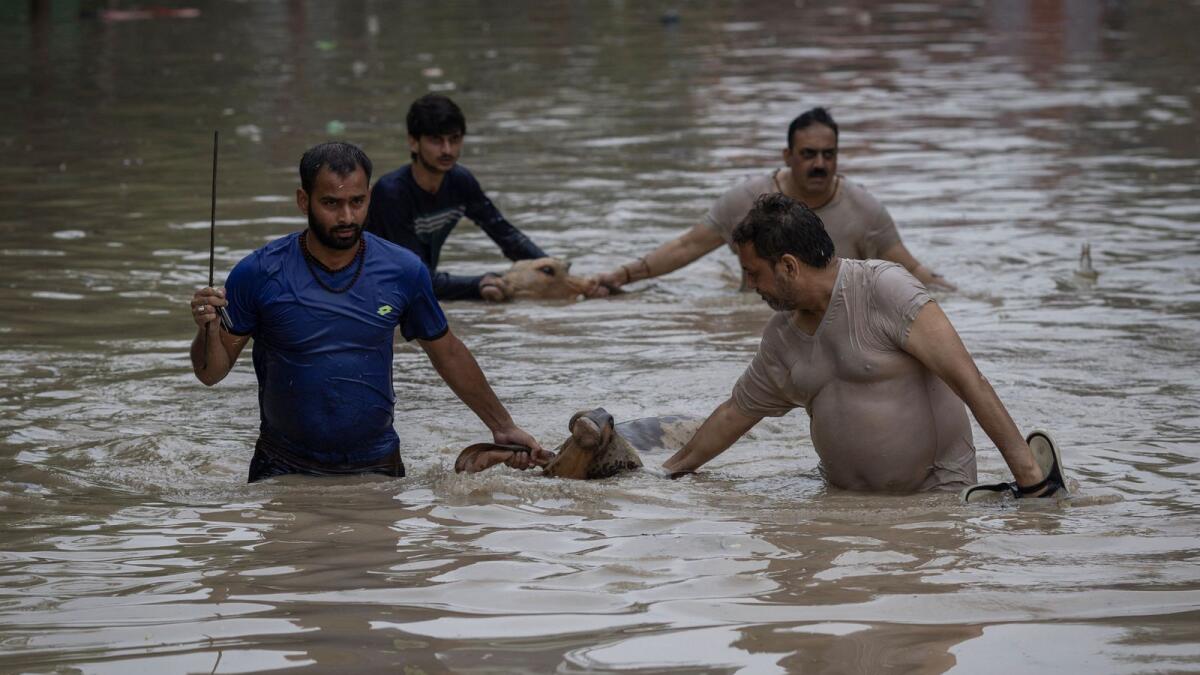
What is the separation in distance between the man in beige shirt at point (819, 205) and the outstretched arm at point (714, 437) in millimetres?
2923

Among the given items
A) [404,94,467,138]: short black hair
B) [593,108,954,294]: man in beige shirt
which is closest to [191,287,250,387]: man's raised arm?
[404,94,467,138]: short black hair

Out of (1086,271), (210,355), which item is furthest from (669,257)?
(210,355)

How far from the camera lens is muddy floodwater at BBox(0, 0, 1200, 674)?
4422mm

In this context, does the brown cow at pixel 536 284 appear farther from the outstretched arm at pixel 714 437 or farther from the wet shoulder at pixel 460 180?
the outstretched arm at pixel 714 437

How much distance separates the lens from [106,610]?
465cm

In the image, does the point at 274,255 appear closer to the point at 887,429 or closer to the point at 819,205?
the point at 887,429

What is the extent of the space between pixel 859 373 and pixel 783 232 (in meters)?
0.59

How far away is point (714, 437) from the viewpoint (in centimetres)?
613

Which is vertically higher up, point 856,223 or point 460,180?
point 460,180

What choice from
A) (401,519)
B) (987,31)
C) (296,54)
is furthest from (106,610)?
(987,31)

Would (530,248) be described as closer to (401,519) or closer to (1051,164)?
(401,519)

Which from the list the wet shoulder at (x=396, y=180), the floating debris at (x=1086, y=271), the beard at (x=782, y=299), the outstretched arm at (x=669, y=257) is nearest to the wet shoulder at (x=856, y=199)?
the outstretched arm at (x=669, y=257)

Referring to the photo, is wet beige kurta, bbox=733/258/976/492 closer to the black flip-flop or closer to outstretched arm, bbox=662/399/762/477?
outstretched arm, bbox=662/399/762/477

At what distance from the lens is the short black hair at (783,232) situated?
5523 mm
